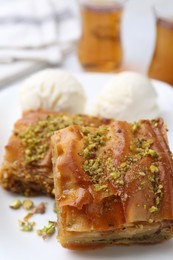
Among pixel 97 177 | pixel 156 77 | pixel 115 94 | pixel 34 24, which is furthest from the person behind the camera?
pixel 34 24

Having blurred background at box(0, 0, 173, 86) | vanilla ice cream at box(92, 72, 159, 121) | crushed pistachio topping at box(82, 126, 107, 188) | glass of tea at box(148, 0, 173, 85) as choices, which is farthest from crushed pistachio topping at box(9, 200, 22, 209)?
glass of tea at box(148, 0, 173, 85)

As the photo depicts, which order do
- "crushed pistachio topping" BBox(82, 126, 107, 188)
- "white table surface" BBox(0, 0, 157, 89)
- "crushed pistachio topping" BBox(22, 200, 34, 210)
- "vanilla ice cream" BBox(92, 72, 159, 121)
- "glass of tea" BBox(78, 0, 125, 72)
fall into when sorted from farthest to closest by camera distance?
"white table surface" BBox(0, 0, 157, 89)
"glass of tea" BBox(78, 0, 125, 72)
"vanilla ice cream" BBox(92, 72, 159, 121)
"crushed pistachio topping" BBox(22, 200, 34, 210)
"crushed pistachio topping" BBox(82, 126, 107, 188)

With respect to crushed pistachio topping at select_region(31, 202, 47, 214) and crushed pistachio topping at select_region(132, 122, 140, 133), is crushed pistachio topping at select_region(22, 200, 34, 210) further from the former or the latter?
crushed pistachio topping at select_region(132, 122, 140, 133)

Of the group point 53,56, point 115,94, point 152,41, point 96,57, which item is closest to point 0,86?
point 53,56

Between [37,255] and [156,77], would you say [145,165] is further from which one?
[156,77]

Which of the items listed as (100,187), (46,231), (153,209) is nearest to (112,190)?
(100,187)

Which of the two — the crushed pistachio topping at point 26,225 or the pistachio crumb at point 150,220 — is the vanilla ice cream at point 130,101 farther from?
the pistachio crumb at point 150,220
